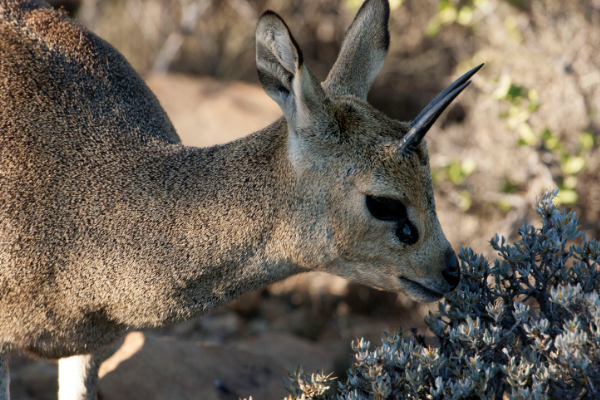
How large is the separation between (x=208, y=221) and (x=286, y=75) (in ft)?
2.92

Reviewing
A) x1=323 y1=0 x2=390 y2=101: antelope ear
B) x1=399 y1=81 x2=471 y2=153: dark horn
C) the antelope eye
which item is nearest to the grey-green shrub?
the antelope eye

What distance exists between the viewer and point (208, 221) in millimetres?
3033

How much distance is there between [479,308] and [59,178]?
2455 mm

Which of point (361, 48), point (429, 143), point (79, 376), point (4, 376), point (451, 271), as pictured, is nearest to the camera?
point (451, 271)

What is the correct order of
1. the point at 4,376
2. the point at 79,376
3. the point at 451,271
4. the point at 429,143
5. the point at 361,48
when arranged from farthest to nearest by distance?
the point at 429,143 < the point at 79,376 < the point at 361,48 < the point at 4,376 < the point at 451,271

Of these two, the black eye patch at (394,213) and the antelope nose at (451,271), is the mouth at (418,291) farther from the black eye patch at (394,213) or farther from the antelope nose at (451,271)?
the black eye patch at (394,213)

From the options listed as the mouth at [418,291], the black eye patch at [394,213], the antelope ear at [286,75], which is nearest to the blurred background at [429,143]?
the mouth at [418,291]

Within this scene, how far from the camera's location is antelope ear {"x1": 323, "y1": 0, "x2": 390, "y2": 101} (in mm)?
3487

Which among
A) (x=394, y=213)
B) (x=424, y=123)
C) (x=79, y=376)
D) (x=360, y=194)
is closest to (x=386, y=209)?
(x=394, y=213)

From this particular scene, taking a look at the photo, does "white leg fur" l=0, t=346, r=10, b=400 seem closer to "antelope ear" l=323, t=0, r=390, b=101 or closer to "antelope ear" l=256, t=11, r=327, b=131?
"antelope ear" l=256, t=11, r=327, b=131

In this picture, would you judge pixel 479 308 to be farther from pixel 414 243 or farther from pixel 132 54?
pixel 132 54

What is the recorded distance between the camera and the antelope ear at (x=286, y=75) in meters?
2.72

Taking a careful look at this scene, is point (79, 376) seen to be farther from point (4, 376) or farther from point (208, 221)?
point (208, 221)

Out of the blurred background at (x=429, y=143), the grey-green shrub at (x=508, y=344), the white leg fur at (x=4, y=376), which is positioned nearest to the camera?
the grey-green shrub at (x=508, y=344)
